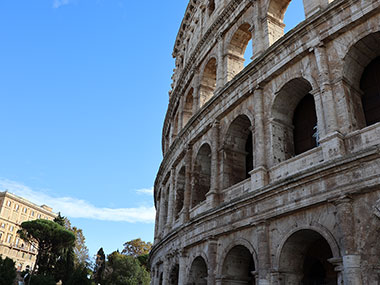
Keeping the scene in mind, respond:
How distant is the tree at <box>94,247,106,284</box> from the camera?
138 ft

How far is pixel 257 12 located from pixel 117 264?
34733 millimetres

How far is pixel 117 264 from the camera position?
129 ft

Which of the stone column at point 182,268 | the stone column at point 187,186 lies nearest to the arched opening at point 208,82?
the stone column at point 187,186

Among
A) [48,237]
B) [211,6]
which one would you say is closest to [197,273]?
[211,6]

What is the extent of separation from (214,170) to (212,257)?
270cm

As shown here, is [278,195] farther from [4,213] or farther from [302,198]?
[4,213]

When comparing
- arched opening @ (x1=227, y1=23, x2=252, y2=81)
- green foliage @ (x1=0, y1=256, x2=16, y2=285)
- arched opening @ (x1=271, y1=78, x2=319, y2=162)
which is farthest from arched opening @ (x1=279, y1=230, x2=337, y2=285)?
green foliage @ (x1=0, y1=256, x2=16, y2=285)

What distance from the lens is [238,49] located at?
13633 mm

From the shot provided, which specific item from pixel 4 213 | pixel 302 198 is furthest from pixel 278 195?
pixel 4 213

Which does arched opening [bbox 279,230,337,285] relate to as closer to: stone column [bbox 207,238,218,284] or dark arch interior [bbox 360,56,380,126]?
stone column [bbox 207,238,218,284]

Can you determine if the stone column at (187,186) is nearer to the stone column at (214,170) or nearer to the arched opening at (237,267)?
the stone column at (214,170)

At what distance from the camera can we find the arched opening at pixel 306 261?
25.5 ft

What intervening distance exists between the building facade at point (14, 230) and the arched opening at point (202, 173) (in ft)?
162

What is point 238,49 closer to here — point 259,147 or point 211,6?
point 211,6
